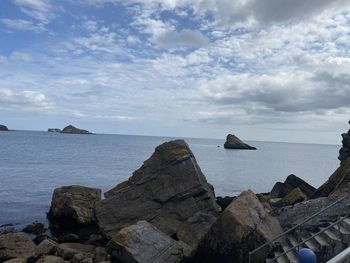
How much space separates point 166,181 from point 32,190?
87.1 feet

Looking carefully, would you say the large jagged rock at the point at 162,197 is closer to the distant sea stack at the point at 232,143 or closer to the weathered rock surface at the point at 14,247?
the weathered rock surface at the point at 14,247

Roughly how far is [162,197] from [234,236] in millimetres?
8418

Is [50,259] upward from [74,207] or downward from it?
downward

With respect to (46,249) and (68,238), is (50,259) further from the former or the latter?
(68,238)

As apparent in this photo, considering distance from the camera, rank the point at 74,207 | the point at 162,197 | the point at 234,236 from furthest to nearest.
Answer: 1. the point at 74,207
2. the point at 162,197
3. the point at 234,236

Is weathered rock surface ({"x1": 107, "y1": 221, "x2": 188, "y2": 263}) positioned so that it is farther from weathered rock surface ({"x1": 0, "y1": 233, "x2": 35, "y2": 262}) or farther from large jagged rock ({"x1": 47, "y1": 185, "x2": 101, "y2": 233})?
large jagged rock ({"x1": 47, "y1": 185, "x2": 101, "y2": 233})

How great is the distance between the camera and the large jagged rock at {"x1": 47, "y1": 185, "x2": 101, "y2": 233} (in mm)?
25484

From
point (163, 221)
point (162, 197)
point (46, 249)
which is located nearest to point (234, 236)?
point (163, 221)

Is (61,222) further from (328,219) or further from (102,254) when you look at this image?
(328,219)

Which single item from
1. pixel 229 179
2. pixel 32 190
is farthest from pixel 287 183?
pixel 229 179

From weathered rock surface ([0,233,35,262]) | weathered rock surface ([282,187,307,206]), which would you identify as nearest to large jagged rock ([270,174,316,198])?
weathered rock surface ([282,187,307,206])

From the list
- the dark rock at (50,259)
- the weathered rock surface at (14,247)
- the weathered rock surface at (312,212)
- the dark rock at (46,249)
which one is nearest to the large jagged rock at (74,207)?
the weathered rock surface at (14,247)

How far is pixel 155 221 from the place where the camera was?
22.1 meters

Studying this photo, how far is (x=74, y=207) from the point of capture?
25.5 meters
